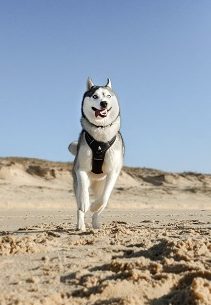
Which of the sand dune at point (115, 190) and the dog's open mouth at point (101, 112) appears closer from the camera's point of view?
the dog's open mouth at point (101, 112)

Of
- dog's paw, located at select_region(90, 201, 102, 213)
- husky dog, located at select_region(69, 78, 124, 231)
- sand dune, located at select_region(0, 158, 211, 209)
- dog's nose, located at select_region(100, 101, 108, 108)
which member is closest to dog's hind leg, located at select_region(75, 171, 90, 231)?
husky dog, located at select_region(69, 78, 124, 231)

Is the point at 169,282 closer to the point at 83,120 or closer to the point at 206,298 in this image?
the point at 206,298

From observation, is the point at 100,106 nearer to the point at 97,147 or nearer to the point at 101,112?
the point at 101,112

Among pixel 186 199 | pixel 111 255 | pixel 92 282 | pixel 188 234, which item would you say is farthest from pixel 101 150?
pixel 186 199

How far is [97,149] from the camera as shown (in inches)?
313

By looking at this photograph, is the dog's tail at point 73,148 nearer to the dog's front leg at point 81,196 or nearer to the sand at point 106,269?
the dog's front leg at point 81,196

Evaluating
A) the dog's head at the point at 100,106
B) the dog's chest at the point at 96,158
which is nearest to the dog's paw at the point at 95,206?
the dog's chest at the point at 96,158

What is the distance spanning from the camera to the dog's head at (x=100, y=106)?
7980 mm

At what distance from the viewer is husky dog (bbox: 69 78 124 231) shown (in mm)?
7965

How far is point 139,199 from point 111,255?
1648cm

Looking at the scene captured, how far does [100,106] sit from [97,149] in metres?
0.59

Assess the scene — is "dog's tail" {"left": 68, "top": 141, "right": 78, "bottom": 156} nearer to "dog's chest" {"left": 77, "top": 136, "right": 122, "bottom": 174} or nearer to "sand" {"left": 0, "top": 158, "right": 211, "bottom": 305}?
"dog's chest" {"left": 77, "top": 136, "right": 122, "bottom": 174}

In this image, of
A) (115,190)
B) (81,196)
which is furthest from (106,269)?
(115,190)

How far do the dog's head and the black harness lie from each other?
0.24 m
